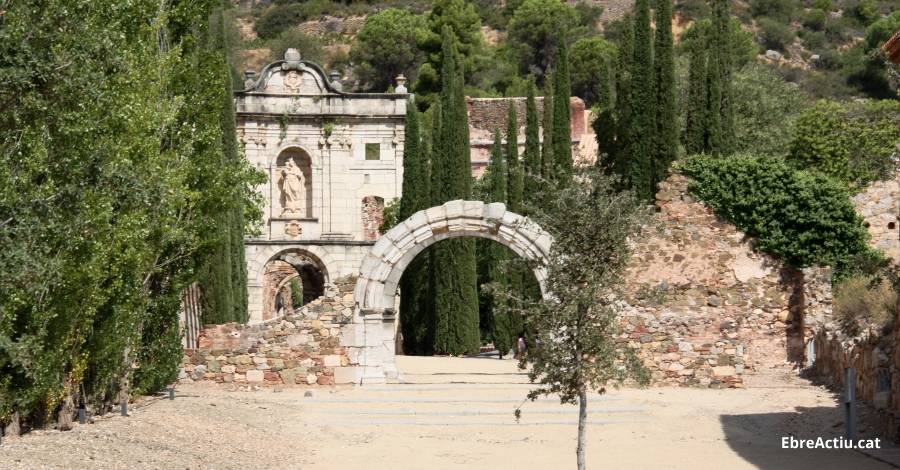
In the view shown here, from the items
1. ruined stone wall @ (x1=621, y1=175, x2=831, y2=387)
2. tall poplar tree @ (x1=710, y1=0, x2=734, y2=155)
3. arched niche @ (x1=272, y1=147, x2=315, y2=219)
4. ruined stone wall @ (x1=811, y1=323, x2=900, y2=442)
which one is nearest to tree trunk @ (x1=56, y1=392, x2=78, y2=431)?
ruined stone wall @ (x1=811, y1=323, x2=900, y2=442)

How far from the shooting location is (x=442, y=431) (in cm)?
2155

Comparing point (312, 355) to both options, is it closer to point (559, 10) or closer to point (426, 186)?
point (426, 186)

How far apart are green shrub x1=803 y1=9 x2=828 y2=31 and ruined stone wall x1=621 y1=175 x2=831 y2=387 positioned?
70644 mm

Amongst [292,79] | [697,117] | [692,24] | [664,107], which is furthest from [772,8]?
[664,107]

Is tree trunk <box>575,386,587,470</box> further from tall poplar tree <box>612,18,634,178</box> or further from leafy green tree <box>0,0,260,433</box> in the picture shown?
tall poplar tree <box>612,18,634,178</box>

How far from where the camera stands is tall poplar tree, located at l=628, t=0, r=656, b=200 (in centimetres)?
3294

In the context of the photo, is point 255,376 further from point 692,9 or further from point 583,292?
point 692,9

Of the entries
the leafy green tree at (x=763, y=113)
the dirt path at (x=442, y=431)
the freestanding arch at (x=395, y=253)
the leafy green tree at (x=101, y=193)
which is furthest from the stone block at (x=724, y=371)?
the leafy green tree at (x=763, y=113)

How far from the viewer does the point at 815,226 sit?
89.2 ft

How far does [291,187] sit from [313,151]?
52.5 inches

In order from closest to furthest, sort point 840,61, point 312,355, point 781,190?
point 312,355 → point 781,190 → point 840,61

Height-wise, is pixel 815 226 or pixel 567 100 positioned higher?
pixel 567 100

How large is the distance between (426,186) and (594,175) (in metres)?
25.4

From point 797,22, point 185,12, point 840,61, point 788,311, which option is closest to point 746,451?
point 788,311
